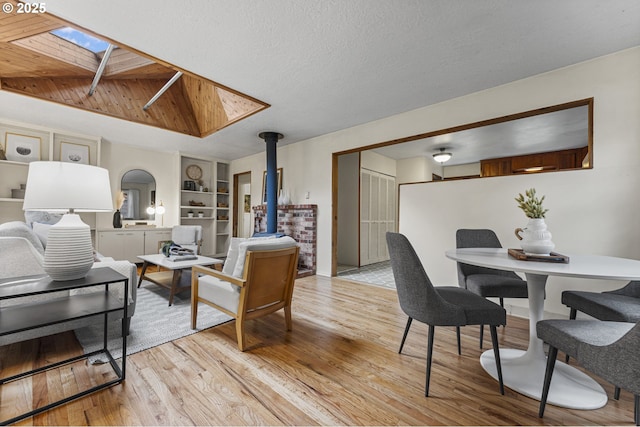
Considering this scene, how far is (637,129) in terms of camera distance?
2268mm

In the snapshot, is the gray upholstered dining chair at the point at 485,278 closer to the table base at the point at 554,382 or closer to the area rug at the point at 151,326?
the table base at the point at 554,382

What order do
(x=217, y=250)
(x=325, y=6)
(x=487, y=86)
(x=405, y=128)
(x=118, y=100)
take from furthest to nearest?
(x=217, y=250) < (x=118, y=100) < (x=405, y=128) < (x=487, y=86) < (x=325, y=6)

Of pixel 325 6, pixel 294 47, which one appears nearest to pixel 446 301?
pixel 325 6

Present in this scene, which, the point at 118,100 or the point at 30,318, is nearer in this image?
the point at 30,318

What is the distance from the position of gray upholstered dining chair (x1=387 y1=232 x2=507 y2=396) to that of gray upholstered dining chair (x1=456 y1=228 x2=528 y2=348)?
454 mm

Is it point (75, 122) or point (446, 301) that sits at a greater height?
point (75, 122)

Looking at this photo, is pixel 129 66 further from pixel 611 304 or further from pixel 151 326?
pixel 611 304

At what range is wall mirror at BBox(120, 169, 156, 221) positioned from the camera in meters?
5.50

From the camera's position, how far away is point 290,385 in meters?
1.59

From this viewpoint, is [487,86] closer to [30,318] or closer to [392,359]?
[392,359]

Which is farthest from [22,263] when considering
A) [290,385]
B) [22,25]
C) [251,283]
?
[22,25]

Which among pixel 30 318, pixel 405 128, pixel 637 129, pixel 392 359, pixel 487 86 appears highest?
pixel 487 86

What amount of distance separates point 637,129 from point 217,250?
7280mm

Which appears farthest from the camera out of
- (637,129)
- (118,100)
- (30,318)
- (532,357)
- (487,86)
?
(118,100)
